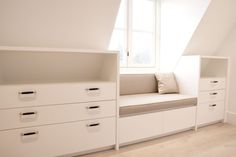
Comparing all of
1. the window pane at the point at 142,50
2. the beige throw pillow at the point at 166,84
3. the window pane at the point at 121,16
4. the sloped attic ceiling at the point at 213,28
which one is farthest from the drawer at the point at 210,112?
the window pane at the point at 121,16

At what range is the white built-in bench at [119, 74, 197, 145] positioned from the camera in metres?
1.97

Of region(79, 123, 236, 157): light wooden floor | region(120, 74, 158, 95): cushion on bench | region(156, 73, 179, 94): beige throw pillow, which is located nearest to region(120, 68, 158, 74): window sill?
region(120, 74, 158, 95): cushion on bench

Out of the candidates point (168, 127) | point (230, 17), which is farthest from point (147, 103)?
point (230, 17)

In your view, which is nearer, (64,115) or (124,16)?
(64,115)

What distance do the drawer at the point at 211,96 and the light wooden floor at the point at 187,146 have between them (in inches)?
16.9

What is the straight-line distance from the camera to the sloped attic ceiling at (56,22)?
1561 millimetres

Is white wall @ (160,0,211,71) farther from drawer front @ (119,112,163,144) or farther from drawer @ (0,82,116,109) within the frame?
drawer @ (0,82,116,109)

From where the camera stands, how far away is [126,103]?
2.01 meters

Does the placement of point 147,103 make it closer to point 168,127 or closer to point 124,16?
point 168,127

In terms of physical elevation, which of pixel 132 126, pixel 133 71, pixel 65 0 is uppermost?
pixel 65 0

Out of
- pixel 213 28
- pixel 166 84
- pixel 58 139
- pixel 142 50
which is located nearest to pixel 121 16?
pixel 142 50

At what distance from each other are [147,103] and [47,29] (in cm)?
124

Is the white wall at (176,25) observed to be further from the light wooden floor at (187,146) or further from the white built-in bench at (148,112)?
the light wooden floor at (187,146)

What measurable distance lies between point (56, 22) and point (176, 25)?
1.72 metres
